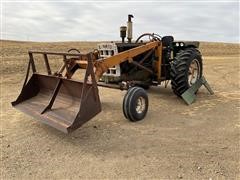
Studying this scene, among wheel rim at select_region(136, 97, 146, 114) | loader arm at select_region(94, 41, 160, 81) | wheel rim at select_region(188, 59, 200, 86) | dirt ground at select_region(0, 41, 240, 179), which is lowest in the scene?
dirt ground at select_region(0, 41, 240, 179)

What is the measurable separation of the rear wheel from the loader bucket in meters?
0.84

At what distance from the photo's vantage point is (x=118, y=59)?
20.4ft

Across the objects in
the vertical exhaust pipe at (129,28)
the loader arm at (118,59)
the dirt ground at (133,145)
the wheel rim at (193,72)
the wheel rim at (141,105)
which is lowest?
the dirt ground at (133,145)

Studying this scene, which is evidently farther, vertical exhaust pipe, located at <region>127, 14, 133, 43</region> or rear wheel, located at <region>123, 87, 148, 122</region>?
vertical exhaust pipe, located at <region>127, 14, 133, 43</region>

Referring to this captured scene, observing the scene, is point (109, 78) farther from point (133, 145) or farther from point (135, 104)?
point (133, 145)

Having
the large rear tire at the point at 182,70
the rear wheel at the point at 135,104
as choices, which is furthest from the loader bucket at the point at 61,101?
the large rear tire at the point at 182,70

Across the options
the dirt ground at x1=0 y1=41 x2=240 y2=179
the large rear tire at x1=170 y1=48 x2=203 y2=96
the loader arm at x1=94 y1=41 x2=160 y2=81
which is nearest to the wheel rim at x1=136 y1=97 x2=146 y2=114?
the dirt ground at x1=0 y1=41 x2=240 y2=179

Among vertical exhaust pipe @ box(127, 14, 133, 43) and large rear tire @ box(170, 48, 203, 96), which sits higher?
vertical exhaust pipe @ box(127, 14, 133, 43)

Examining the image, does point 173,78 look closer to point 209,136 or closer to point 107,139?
point 209,136

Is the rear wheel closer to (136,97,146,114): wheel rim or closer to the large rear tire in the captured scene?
(136,97,146,114): wheel rim

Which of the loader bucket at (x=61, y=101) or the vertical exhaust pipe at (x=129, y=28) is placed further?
the vertical exhaust pipe at (x=129, y=28)

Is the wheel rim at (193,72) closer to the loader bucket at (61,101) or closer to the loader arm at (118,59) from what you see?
the loader arm at (118,59)

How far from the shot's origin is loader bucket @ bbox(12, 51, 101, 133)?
4.79 metres

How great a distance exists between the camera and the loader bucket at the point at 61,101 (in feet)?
15.7
